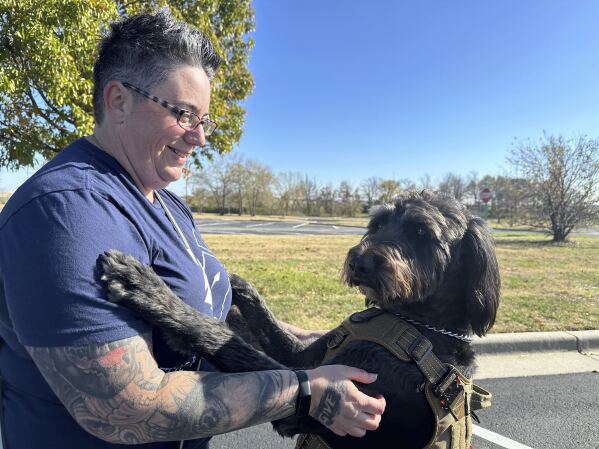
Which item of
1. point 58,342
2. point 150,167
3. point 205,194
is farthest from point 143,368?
point 205,194

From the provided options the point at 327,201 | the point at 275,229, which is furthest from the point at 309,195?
the point at 275,229

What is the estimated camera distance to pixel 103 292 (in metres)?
1.13

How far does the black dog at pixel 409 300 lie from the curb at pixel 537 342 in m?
2.98

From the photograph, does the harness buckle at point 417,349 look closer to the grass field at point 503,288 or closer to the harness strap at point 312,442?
the harness strap at point 312,442

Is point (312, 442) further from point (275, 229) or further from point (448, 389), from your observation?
point (275, 229)

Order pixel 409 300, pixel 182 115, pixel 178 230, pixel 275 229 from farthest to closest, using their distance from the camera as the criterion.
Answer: pixel 275 229 → pixel 409 300 → pixel 178 230 → pixel 182 115

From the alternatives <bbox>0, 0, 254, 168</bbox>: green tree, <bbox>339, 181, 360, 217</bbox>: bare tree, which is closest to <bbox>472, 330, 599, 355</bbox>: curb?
<bbox>0, 0, 254, 168</bbox>: green tree

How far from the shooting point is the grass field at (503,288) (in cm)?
614

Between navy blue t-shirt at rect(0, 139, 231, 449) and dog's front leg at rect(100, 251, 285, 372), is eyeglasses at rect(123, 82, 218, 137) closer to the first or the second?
navy blue t-shirt at rect(0, 139, 231, 449)

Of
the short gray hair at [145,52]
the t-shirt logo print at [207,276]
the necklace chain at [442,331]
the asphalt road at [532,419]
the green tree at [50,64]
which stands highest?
the green tree at [50,64]

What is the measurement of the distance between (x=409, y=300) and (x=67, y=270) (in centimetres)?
185

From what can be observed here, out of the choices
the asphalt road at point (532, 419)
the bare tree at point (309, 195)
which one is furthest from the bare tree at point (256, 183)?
the asphalt road at point (532, 419)

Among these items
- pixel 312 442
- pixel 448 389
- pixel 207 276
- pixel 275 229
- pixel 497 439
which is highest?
pixel 207 276

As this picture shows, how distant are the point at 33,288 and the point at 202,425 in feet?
2.01
